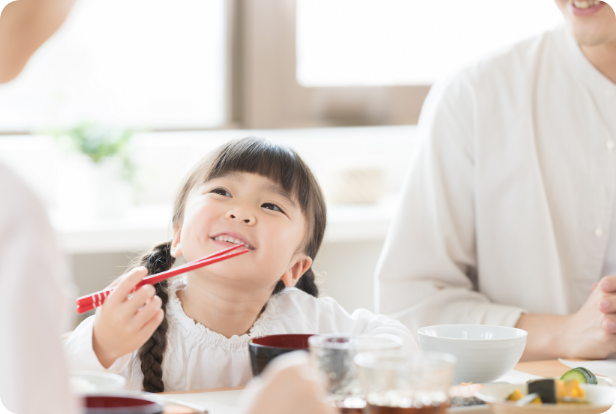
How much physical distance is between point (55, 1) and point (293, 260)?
78 cm

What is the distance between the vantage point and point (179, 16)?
3119 millimetres

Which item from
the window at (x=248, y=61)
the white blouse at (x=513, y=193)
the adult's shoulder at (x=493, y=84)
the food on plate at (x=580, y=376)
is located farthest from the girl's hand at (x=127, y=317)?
the window at (x=248, y=61)

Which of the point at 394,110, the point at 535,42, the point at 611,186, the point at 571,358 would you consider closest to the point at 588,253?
the point at 611,186

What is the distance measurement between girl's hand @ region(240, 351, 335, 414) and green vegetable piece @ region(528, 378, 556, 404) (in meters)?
0.35

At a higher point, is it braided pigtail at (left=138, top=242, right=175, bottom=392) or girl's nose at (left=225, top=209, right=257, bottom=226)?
girl's nose at (left=225, top=209, right=257, bottom=226)

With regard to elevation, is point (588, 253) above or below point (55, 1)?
below

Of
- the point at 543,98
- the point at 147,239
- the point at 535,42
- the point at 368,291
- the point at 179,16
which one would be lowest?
the point at 368,291

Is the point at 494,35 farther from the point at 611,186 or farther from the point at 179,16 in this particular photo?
the point at 611,186

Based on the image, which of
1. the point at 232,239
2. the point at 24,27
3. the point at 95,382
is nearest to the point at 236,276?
the point at 232,239

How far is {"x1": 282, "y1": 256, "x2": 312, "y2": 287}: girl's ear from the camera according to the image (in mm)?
1282

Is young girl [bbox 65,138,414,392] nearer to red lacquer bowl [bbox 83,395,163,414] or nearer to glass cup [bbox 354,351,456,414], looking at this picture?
red lacquer bowl [bbox 83,395,163,414]

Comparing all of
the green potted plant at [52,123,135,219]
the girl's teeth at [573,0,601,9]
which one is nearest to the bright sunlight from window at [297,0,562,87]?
the green potted plant at [52,123,135,219]

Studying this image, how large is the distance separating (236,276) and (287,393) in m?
0.60

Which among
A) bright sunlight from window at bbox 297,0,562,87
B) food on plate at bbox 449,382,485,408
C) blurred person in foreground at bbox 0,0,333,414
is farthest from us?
bright sunlight from window at bbox 297,0,562,87
